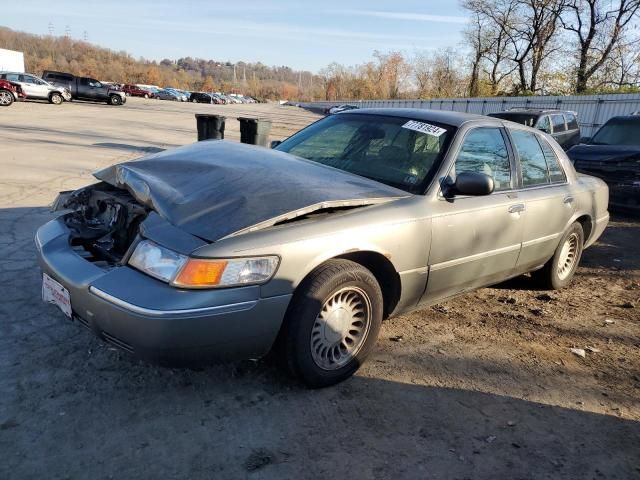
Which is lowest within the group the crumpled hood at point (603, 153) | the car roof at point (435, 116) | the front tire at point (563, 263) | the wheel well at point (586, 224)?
the front tire at point (563, 263)

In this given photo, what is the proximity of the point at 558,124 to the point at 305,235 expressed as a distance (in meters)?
11.2

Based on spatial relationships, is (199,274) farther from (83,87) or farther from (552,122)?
(83,87)

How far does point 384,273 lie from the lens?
3289 mm

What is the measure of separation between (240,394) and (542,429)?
168 centimetres

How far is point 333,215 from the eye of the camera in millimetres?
2947

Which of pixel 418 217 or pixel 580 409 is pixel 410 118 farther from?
pixel 580 409

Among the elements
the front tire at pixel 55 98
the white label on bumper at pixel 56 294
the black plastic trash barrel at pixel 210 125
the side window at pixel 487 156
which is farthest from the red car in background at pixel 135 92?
the white label on bumper at pixel 56 294

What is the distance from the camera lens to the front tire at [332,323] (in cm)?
278

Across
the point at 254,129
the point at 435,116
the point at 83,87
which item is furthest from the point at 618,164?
the point at 83,87

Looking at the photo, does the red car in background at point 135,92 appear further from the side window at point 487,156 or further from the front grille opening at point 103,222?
the side window at point 487,156

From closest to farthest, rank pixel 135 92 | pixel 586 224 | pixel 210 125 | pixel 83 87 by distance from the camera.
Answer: pixel 586 224 → pixel 210 125 → pixel 83 87 → pixel 135 92

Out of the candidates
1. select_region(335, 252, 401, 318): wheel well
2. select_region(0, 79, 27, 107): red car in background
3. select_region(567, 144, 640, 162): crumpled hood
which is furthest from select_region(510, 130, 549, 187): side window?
select_region(0, 79, 27, 107): red car in background

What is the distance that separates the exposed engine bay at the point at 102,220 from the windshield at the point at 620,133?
31.7ft

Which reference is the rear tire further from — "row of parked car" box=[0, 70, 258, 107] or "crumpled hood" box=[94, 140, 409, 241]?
"crumpled hood" box=[94, 140, 409, 241]
